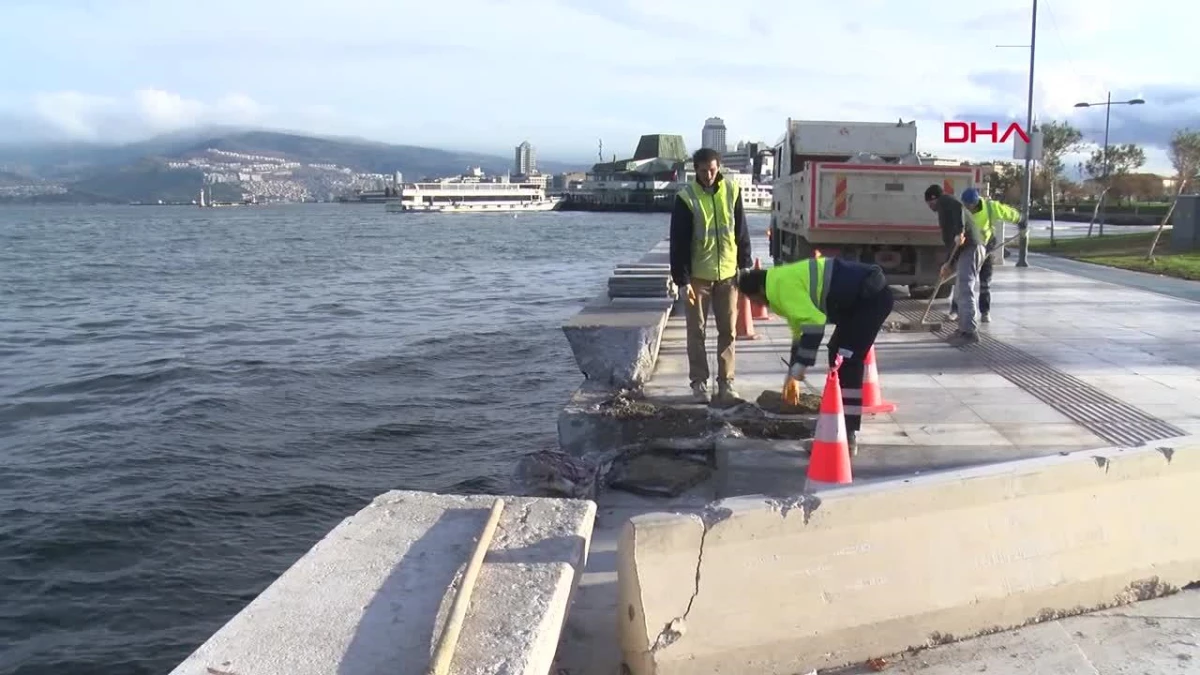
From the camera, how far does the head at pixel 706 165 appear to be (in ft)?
25.0

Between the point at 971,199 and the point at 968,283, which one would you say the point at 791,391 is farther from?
the point at 971,199

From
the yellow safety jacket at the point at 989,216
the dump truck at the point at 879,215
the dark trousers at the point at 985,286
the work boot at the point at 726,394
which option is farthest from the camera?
the dump truck at the point at 879,215

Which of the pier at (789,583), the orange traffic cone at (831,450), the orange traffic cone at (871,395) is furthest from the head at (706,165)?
the pier at (789,583)

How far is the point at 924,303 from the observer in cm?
1500

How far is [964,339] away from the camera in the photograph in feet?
36.7

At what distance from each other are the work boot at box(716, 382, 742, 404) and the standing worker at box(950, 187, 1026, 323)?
480cm

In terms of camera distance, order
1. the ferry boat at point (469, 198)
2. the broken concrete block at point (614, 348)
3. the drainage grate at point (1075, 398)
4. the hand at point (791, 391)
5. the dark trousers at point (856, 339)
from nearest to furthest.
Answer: the dark trousers at point (856, 339) < the hand at point (791, 391) < the drainage grate at point (1075, 398) < the broken concrete block at point (614, 348) < the ferry boat at point (469, 198)

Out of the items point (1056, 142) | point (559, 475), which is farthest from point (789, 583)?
point (1056, 142)

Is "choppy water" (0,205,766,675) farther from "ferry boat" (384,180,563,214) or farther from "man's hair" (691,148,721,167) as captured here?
"ferry boat" (384,180,563,214)

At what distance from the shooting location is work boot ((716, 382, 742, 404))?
7891 millimetres

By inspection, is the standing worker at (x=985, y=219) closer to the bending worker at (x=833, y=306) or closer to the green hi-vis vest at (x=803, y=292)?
the bending worker at (x=833, y=306)

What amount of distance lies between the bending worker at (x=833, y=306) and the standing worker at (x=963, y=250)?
4954 millimetres

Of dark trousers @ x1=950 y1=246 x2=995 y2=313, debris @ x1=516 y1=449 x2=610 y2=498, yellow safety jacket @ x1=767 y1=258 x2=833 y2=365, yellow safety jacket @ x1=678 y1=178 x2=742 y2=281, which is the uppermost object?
yellow safety jacket @ x1=678 y1=178 x2=742 y2=281

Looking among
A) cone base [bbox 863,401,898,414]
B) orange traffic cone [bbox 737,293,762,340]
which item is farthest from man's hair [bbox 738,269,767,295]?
orange traffic cone [bbox 737,293,762,340]
